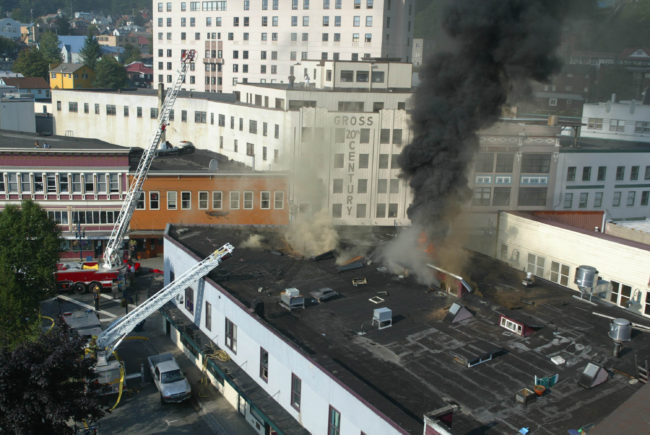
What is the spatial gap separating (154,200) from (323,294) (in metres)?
22.0

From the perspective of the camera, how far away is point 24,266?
26.5 m

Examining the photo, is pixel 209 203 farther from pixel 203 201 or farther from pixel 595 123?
pixel 595 123

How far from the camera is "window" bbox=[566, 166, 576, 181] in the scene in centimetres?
4247

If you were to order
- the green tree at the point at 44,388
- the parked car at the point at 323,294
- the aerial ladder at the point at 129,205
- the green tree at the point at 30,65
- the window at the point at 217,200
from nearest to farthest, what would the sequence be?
the green tree at the point at 44,388
the parked car at the point at 323,294
the aerial ladder at the point at 129,205
the window at the point at 217,200
the green tree at the point at 30,65

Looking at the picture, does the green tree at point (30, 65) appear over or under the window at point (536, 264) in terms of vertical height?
over

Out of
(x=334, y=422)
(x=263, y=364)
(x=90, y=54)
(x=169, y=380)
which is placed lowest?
(x=169, y=380)

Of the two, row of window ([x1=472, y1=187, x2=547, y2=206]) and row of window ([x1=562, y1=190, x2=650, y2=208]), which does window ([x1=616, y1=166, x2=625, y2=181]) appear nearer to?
row of window ([x1=562, y1=190, x2=650, y2=208])

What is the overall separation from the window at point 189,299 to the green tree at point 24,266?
6118 millimetres

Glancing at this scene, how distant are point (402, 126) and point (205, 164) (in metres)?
15.9

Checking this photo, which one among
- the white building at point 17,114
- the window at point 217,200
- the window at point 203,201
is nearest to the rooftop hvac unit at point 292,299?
the window at point 217,200

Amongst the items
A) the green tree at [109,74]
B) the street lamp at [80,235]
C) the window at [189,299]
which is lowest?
the street lamp at [80,235]

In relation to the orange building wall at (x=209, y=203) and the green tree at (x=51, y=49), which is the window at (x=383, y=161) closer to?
the orange building wall at (x=209, y=203)

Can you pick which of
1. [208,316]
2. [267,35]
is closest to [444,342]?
[208,316]

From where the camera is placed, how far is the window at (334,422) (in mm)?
16375
